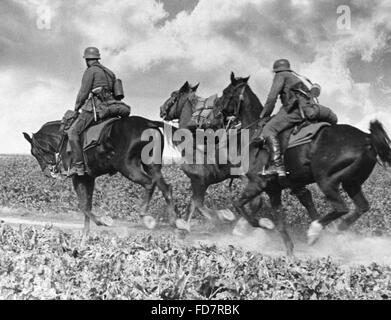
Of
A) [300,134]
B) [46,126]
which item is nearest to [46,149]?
[46,126]

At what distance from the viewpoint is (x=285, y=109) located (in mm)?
8898

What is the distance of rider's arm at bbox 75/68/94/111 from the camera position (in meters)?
10.2

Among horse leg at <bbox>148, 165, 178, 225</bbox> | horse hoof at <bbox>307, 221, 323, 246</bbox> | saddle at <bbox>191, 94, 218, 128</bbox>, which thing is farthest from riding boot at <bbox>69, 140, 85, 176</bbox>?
horse hoof at <bbox>307, 221, 323, 246</bbox>

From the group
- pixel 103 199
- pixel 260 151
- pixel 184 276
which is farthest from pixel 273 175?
pixel 103 199

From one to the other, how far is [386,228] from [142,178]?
539 centimetres

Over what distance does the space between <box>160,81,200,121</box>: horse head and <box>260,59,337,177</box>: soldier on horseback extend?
251 centimetres

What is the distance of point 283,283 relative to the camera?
4.76m

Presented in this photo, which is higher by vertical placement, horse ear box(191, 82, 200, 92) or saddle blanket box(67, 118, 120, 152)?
horse ear box(191, 82, 200, 92)

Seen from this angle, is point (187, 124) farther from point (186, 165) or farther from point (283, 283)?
point (283, 283)

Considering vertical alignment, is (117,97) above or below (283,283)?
above

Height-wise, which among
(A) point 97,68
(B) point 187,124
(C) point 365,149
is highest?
(A) point 97,68

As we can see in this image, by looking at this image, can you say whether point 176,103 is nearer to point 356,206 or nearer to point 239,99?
point 239,99

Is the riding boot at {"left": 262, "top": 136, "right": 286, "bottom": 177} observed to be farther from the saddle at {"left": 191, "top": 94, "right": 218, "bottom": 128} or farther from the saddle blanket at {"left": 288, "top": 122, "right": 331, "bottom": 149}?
the saddle at {"left": 191, "top": 94, "right": 218, "bottom": 128}

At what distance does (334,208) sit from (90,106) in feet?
16.1
